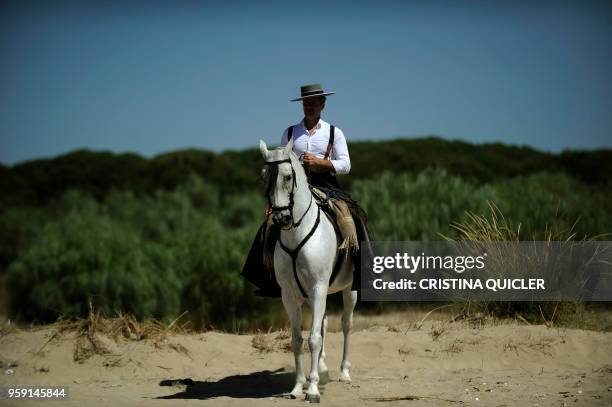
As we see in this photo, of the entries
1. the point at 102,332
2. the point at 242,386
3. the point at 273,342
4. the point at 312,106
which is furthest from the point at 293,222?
the point at 102,332

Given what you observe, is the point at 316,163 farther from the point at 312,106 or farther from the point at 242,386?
the point at 242,386

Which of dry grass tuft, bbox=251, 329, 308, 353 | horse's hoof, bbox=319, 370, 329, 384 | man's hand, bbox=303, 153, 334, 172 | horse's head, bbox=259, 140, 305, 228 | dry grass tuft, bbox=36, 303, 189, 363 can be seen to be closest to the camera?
horse's head, bbox=259, 140, 305, 228

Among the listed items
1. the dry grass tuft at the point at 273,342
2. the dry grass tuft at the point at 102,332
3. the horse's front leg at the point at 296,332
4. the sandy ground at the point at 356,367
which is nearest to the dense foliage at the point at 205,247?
the sandy ground at the point at 356,367

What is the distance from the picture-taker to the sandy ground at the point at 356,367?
870 cm

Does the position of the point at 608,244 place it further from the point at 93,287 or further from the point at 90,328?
the point at 93,287

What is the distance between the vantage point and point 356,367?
10734 millimetres

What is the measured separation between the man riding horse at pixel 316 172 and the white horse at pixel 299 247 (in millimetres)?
260

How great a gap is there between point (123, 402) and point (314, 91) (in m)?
3.96

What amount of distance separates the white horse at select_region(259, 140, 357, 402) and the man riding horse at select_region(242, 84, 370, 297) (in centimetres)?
26

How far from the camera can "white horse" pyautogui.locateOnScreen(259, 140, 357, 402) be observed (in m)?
8.00

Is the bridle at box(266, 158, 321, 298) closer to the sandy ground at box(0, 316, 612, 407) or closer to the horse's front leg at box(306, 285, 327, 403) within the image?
the horse's front leg at box(306, 285, 327, 403)

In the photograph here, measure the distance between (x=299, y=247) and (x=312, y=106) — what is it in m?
1.76

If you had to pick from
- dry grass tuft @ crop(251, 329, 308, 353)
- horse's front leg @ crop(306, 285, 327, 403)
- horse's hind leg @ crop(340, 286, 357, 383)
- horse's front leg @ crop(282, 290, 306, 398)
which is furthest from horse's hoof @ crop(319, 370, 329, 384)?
dry grass tuft @ crop(251, 329, 308, 353)

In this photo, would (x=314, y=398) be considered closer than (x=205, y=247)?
Yes
